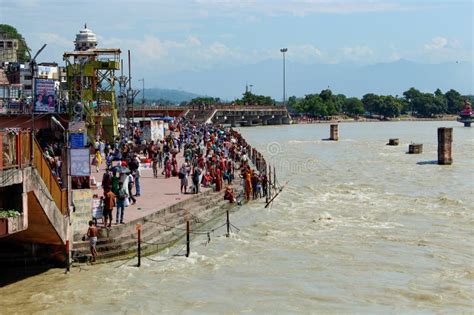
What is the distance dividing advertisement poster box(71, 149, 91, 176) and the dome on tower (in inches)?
1794

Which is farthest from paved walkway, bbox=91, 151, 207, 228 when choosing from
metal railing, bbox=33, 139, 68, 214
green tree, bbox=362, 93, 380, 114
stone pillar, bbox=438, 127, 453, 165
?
green tree, bbox=362, 93, 380, 114

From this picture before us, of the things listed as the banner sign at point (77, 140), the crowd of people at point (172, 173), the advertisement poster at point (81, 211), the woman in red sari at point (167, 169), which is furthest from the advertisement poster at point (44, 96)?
the advertisement poster at point (81, 211)

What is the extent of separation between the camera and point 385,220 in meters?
25.3

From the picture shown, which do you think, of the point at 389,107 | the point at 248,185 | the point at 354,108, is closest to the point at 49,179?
the point at 248,185

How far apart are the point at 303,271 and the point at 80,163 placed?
6.53m

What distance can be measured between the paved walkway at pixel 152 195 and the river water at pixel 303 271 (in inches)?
66.3

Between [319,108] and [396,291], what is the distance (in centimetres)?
15855

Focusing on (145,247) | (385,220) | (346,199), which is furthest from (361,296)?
(346,199)

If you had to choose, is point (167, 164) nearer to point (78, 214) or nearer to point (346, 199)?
point (346, 199)

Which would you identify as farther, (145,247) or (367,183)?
(367,183)

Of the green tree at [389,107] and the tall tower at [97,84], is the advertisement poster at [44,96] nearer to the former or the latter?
the tall tower at [97,84]

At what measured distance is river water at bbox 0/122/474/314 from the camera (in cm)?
1555

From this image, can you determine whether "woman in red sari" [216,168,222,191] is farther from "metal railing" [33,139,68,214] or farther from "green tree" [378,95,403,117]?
"green tree" [378,95,403,117]

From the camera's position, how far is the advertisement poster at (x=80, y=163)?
18.0 metres
